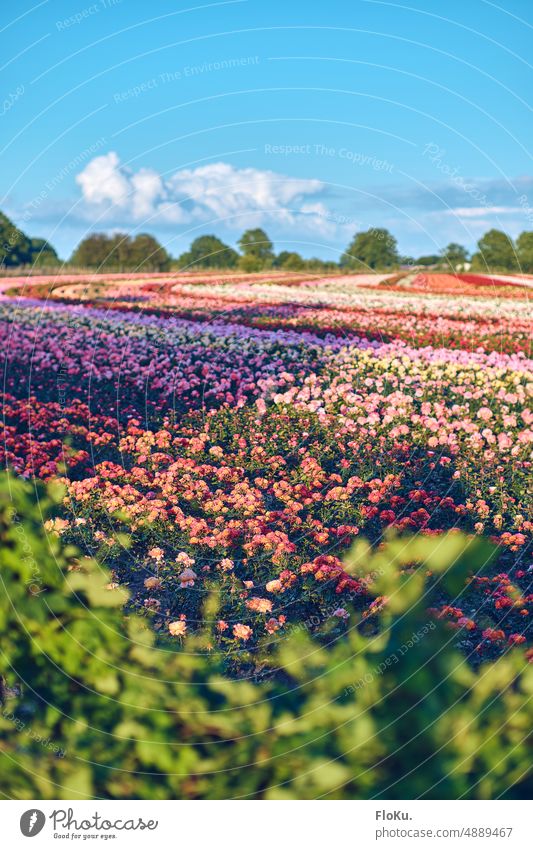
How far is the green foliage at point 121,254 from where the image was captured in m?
42.6

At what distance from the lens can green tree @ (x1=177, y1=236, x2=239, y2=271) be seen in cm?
4300

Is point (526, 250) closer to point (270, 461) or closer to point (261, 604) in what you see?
point (270, 461)

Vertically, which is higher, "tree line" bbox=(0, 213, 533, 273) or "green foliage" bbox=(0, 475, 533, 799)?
"tree line" bbox=(0, 213, 533, 273)

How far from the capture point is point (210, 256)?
42.7 metres

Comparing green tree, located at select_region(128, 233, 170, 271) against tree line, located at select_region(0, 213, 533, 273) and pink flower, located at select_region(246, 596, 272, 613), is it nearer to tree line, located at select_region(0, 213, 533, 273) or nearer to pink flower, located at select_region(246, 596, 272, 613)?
tree line, located at select_region(0, 213, 533, 273)

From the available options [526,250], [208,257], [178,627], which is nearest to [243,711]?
[178,627]

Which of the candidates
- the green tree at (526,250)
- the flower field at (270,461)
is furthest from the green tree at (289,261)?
the flower field at (270,461)

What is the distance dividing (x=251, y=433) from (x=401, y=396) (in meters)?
1.92

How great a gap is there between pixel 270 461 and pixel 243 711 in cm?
532

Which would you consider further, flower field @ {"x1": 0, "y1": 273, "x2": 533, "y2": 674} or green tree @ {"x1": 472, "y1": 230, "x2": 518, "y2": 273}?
green tree @ {"x1": 472, "y1": 230, "x2": 518, "y2": 273}

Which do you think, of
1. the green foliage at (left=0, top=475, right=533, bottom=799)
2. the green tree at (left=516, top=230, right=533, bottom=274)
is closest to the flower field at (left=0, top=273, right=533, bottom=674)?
the green foliage at (left=0, top=475, right=533, bottom=799)

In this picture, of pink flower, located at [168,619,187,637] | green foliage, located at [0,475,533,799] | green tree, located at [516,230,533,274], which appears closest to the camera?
green foliage, located at [0,475,533,799]

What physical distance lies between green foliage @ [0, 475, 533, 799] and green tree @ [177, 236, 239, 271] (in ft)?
130

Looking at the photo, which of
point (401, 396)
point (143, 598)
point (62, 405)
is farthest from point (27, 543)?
point (62, 405)
